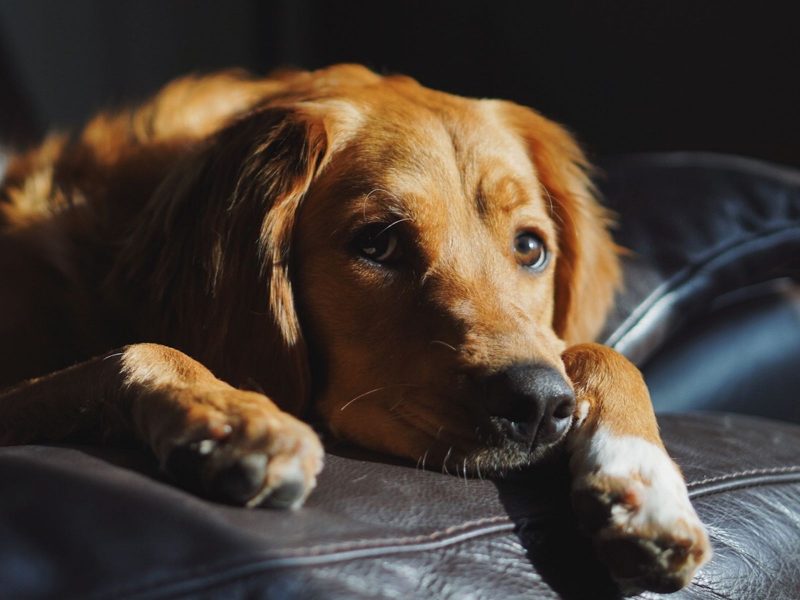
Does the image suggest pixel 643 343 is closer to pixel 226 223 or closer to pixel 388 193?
pixel 388 193

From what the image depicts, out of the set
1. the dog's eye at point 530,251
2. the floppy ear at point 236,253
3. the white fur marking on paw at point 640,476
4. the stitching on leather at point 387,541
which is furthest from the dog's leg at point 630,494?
the floppy ear at point 236,253

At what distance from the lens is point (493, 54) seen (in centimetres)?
512

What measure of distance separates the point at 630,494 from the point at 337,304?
83cm

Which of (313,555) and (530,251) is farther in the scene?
(530,251)

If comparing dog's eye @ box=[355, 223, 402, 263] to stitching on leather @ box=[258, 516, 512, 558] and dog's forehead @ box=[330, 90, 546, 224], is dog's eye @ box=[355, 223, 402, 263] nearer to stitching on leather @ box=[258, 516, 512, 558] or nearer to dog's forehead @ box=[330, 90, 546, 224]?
dog's forehead @ box=[330, 90, 546, 224]

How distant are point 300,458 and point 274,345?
0.69 m

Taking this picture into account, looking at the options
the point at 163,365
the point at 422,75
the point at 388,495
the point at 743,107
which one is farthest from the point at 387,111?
the point at 422,75

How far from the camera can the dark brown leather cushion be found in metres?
1.05

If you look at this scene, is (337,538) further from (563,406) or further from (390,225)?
(390,225)

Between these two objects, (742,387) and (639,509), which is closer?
(639,509)

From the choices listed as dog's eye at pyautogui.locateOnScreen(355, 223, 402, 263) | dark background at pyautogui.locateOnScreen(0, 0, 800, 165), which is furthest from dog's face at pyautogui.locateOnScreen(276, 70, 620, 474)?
dark background at pyautogui.locateOnScreen(0, 0, 800, 165)

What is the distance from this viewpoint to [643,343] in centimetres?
275

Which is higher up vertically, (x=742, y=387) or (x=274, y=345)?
(x=274, y=345)

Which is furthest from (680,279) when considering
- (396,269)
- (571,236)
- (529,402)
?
(529,402)
